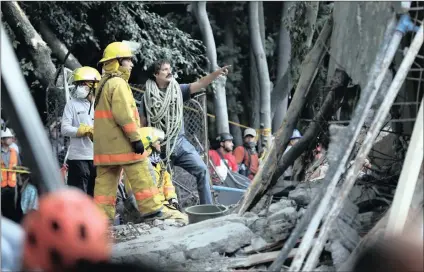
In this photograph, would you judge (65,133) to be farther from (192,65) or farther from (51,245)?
(192,65)

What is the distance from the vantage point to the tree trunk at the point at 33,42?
7.92m

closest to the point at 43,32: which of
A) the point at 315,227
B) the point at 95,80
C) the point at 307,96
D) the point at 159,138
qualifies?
the point at 95,80

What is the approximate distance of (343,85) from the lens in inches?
153

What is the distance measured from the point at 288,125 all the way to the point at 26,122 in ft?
8.78

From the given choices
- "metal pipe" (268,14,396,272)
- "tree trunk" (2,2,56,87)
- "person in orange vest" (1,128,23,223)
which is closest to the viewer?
"metal pipe" (268,14,396,272)

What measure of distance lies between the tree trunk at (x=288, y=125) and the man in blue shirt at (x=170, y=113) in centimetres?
184

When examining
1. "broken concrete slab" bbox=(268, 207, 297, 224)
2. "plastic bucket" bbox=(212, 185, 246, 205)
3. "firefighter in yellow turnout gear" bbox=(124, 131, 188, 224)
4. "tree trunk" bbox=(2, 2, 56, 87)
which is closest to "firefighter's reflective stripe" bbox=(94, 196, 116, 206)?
"firefighter in yellow turnout gear" bbox=(124, 131, 188, 224)

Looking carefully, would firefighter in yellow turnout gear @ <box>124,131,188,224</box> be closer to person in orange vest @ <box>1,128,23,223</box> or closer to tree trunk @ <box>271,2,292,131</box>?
person in orange vest @ <box>1,128,23,223</box>

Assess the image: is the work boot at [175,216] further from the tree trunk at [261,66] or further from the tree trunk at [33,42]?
the tree trunk at [261,66]

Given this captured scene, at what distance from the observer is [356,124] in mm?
3105

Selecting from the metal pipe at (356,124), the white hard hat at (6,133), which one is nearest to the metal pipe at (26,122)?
the metal pipe at (356,124)

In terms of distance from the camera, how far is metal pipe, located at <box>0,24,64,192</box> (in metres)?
2.01

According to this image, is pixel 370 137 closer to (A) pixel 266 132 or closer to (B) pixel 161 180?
(B) pixel 161 180

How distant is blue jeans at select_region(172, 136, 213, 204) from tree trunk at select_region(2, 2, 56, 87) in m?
2.35
